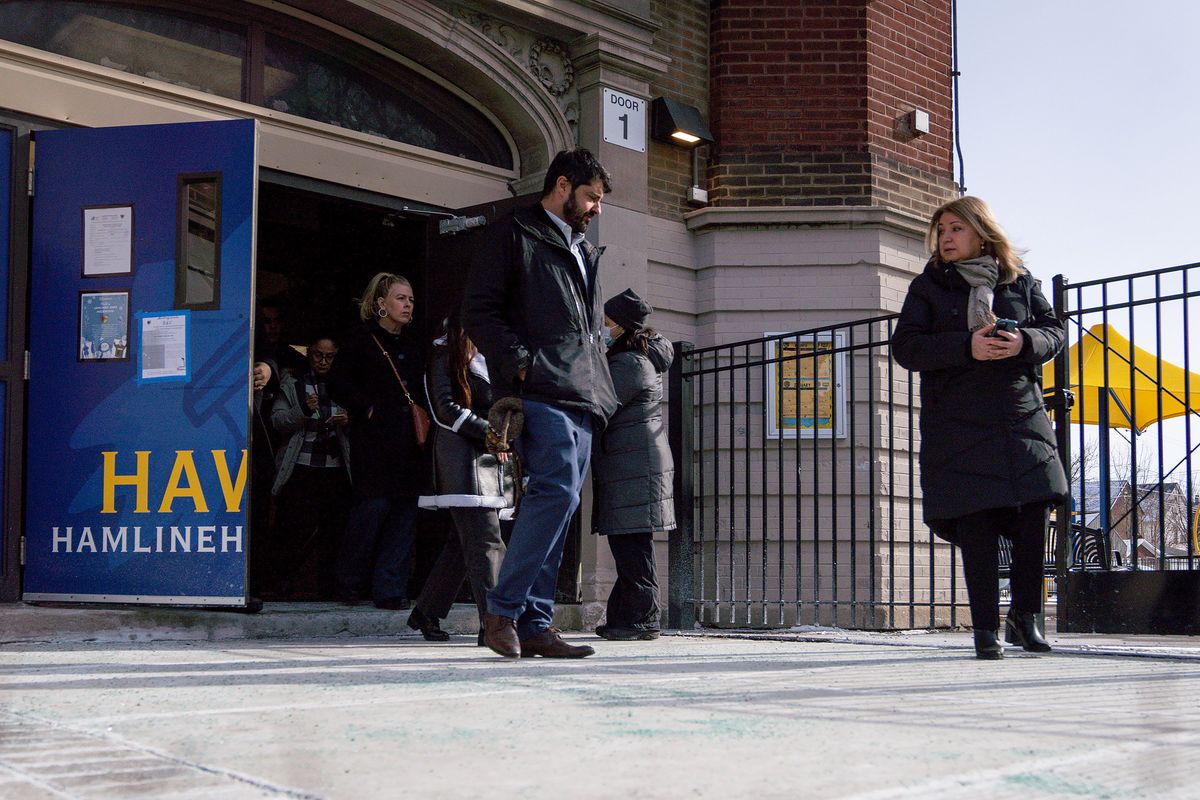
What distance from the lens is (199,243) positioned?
20.8 feet

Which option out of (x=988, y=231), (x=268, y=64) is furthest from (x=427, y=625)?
(x=268, y=64)

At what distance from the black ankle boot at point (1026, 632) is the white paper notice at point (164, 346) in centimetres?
389

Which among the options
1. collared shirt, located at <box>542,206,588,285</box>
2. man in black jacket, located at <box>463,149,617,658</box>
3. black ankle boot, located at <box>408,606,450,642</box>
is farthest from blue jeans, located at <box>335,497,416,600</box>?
collared shirt, located at <box>542,206,588,285</box>

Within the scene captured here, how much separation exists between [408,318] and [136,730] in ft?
14.8

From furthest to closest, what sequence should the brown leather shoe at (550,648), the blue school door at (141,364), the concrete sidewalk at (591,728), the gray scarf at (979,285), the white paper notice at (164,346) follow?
1. the white paper notice at (164,346)
2. the blue school door at (141,364)
3. the gray scarf at (979,285)
4. the brown leather shoe at (550,648)
5. the concrete sidewalk at (591,728)

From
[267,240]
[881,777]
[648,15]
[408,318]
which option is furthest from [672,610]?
[881,777]

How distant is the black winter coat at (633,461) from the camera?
616 cm

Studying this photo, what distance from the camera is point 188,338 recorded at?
6223 mm

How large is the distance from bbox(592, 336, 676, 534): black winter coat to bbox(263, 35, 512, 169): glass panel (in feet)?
8.39

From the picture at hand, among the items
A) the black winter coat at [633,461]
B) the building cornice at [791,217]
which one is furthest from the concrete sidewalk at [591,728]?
the building cornice at [791,217]

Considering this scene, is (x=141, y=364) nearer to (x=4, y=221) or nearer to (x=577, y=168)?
(x=4, y=221)

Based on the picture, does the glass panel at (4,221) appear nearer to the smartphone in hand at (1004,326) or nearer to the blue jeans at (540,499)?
the blue jeans at (540,499)

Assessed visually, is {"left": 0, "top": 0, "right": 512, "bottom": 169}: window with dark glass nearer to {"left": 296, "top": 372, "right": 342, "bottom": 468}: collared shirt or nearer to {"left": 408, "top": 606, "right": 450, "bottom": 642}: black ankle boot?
{"left": 296, "top": 372, "right": 342, "bottom": 468}: collared shirt

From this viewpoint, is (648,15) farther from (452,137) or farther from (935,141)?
(935,141)
